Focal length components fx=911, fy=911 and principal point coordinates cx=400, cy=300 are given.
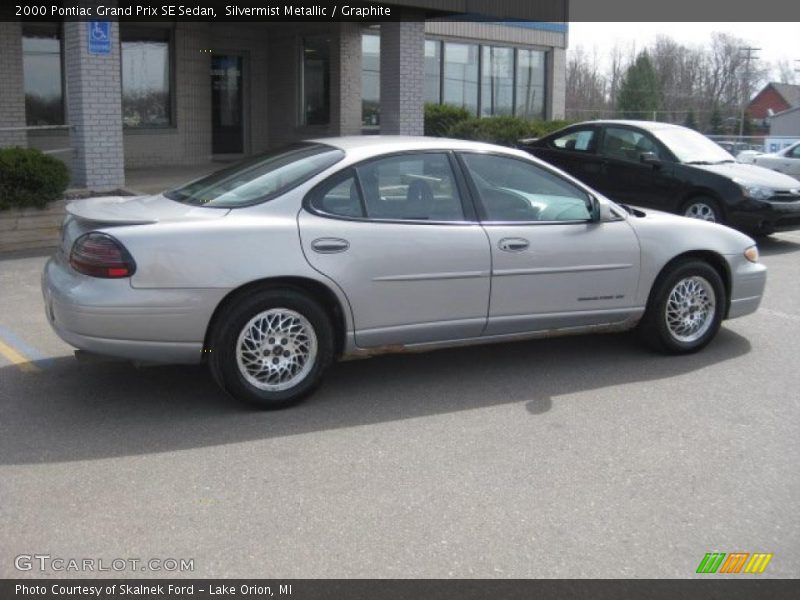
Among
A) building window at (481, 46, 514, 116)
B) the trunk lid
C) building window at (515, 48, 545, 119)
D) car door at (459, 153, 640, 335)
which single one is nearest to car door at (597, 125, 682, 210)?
car door at (459, 153, 640, 335)

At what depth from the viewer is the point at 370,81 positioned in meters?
18.6

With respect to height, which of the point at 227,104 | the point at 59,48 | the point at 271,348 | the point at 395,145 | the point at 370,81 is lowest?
the point at 271,348

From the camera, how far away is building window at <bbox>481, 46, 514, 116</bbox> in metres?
21.7

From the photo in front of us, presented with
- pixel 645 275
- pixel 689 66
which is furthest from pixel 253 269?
pixel 689 66

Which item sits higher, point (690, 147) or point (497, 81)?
point (497, 81)

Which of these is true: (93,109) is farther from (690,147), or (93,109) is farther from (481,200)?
(690,147)

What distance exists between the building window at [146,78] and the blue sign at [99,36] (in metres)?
4.55

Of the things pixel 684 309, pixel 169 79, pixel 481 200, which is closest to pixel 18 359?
pixel 481 200

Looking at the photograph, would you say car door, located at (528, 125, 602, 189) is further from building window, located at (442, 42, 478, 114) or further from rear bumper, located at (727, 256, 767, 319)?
building window, located at (442, 42, 478, 114)

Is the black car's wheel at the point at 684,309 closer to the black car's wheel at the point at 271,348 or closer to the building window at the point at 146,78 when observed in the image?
the black car's wheel at the point at 271,348

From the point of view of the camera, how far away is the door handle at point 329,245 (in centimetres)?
527

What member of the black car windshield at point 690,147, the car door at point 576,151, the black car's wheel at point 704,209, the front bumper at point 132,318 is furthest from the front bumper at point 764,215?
the front bumper at point 132,318

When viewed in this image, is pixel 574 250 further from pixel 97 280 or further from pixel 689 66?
pixel 689 66

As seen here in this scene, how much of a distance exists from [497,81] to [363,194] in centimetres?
1732
